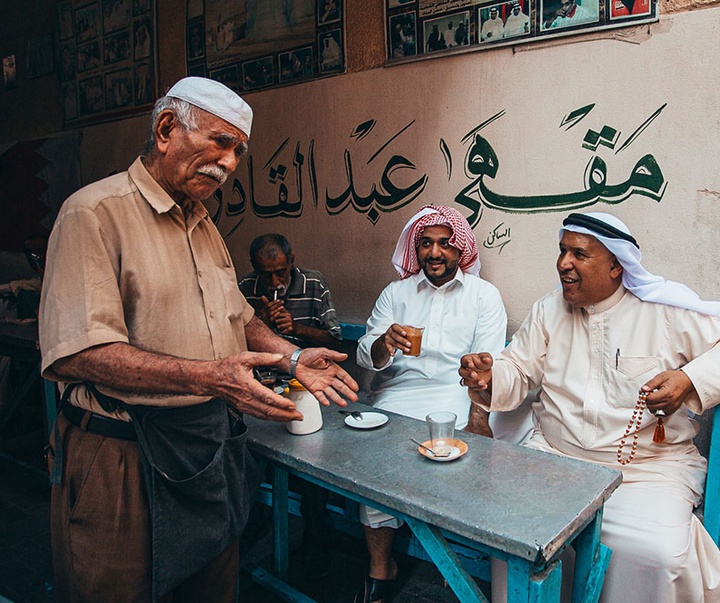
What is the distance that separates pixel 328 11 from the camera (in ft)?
12.9

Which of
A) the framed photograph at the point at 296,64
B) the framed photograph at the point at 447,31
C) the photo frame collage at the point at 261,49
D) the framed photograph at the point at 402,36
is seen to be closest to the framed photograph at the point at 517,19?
the framed photograph at the point at 447,31

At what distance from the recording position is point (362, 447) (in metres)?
1.97

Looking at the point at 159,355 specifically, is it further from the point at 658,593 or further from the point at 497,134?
the point at 497,134

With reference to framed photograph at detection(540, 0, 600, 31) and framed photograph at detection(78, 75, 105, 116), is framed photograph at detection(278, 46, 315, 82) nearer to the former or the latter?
framed photograph at detection(540, 0, 600, 31)

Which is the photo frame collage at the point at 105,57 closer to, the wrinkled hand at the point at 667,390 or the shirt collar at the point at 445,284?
the shirt collar at the point at 445,284

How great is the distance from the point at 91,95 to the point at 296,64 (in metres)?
3.01

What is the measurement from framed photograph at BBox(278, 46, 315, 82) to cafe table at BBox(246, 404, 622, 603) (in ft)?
9.70

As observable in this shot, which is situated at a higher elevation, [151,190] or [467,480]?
[151,190]

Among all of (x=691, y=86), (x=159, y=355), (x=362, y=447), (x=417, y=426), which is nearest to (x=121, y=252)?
(x=159, y=355)

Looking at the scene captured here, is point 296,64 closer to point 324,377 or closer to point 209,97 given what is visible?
point 209,97

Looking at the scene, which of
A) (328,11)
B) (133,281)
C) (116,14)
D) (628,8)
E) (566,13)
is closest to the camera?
(133,281)

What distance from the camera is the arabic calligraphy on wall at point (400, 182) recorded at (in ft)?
9.56

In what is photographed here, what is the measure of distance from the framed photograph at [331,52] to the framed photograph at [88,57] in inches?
124

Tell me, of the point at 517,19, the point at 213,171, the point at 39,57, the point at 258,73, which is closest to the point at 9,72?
the point at 39,57
